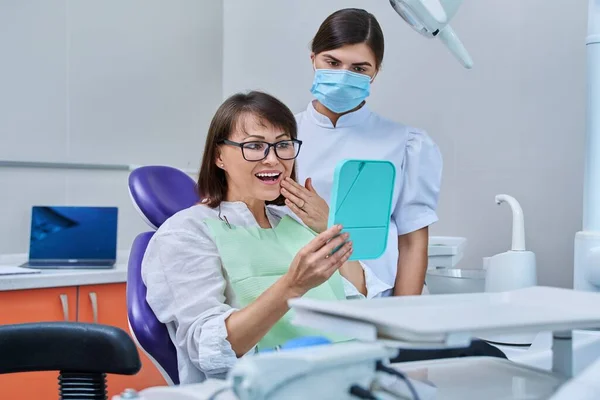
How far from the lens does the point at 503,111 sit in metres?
2.51

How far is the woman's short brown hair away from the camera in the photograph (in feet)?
5.31

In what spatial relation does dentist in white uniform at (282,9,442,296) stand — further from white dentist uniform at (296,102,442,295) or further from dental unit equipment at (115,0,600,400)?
dental unit equipment at (115,0,600,400)

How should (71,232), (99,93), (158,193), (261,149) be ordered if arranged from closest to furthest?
(261,149) → (158,193) → (71,232) → (99,93)

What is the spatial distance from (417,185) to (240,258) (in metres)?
0.66

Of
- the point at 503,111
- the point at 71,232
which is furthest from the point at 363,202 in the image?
the point at 71,232

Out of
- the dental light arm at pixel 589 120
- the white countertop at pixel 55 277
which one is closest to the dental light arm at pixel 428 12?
the dental light arm at pixel 589 120

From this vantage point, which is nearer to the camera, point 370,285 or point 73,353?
point 73,353

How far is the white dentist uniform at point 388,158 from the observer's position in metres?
1.95

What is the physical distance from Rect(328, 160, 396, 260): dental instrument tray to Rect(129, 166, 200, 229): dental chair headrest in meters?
0.51

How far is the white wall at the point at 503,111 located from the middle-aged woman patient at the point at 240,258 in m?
0.89

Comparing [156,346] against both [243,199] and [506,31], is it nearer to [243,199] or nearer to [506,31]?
[243,199]

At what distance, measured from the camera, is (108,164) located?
10.5 feet

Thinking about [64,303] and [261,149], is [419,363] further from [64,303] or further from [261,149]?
[64,303]

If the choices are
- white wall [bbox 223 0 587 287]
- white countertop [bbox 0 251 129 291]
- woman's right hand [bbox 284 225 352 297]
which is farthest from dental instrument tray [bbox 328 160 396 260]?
white countertop [bbox 0 251 129 291]
